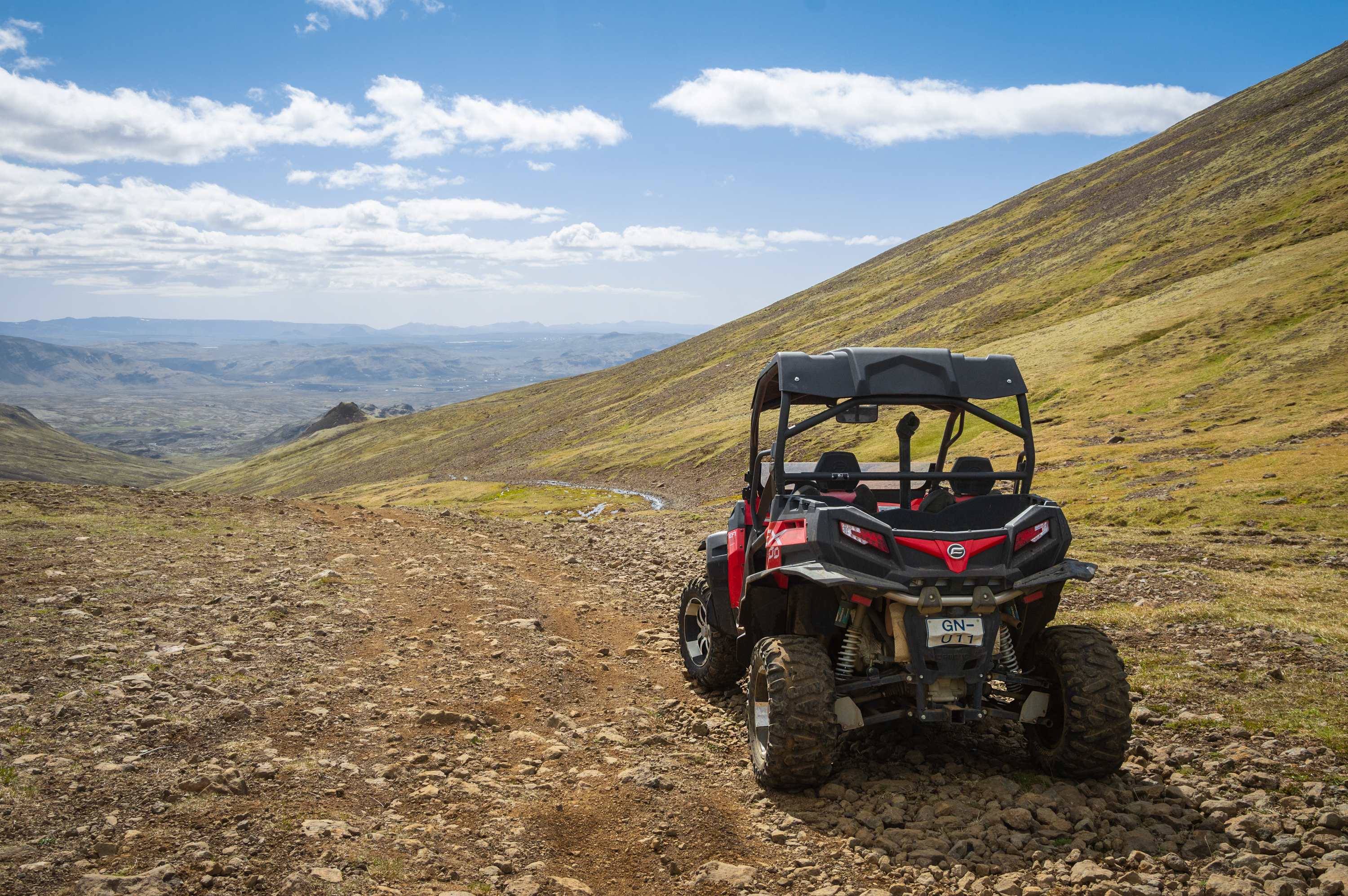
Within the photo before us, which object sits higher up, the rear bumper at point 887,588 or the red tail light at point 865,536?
the red tail light at point 865,536

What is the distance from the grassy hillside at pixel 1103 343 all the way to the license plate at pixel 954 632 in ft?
71.0

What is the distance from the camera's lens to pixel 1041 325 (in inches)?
3307

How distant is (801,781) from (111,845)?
5183 millimetres

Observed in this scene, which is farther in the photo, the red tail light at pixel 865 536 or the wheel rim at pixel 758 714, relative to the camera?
the wheel rim at pixel 758 714

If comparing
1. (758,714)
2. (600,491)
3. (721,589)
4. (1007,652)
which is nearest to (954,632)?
(1007,652)

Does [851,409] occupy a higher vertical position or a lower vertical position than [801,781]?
higher

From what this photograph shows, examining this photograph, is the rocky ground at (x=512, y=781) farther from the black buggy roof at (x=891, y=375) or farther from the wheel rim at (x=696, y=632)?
the black buggy roof at (x=891, y=375)

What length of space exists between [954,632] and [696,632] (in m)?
4.86

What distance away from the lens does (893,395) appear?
7672 millimetres

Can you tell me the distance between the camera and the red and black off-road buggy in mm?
6551

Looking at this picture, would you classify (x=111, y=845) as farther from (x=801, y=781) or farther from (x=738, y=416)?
(x=738, y=416)

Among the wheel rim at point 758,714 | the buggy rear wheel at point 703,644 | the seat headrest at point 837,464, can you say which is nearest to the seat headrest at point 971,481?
the seat headrest at point 837,464

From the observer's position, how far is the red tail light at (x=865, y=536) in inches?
262

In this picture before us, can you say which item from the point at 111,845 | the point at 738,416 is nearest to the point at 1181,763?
the point at 111,845
